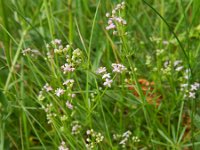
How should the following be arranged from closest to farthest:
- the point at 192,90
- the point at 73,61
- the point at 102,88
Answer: the point at 73,61 < the point at 192,90 < the point at 102,88

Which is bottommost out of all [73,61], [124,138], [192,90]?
[124,138]

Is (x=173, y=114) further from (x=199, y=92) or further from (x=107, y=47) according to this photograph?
(x=107, y=47)

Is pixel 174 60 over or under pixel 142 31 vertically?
under

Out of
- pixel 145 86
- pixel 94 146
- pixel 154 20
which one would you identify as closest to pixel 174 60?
pixel 145 86

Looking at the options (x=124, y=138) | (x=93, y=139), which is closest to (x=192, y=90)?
(x=124, y=138)

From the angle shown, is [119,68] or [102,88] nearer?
[119,68]

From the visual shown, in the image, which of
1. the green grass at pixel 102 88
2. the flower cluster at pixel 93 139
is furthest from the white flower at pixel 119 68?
the flower cluster at pixel 93 139

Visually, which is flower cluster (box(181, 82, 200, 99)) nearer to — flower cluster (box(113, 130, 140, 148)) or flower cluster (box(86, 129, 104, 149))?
flower cluster (box(113, 130, 140, 148))

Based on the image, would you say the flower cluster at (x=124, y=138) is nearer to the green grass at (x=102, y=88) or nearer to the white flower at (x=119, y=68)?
the green grass at (x=102, y=88)

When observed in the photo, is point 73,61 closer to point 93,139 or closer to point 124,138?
point 93,139
